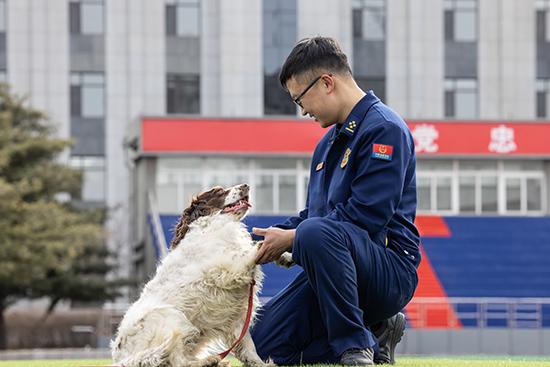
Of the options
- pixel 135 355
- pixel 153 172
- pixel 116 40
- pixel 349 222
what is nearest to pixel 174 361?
pixel 135 355

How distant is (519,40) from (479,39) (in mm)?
1355

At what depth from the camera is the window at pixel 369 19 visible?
4119 centimetres

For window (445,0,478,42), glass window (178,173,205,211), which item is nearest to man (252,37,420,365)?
glass window (178,173,205,211)

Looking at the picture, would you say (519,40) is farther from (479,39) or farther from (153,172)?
(153,172)

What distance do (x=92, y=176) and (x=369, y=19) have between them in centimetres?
1080

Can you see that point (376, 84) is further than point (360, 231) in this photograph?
Yes

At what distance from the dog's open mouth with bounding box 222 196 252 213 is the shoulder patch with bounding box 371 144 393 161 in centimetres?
81

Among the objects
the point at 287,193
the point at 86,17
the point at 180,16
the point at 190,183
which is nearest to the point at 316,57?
the point at 190,183

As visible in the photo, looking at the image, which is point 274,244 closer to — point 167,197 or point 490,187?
point 167,197

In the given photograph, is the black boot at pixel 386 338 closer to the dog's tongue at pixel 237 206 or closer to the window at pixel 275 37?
the dog's tongue at pixel 237 206

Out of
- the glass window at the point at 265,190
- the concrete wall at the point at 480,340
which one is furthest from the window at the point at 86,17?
the concrete wall at the point at 480,340

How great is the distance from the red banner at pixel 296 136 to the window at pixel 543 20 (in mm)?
12185

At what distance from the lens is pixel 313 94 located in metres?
6.03

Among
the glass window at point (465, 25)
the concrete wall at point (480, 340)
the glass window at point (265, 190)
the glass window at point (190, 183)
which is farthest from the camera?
the glass window at point (465, 25)
